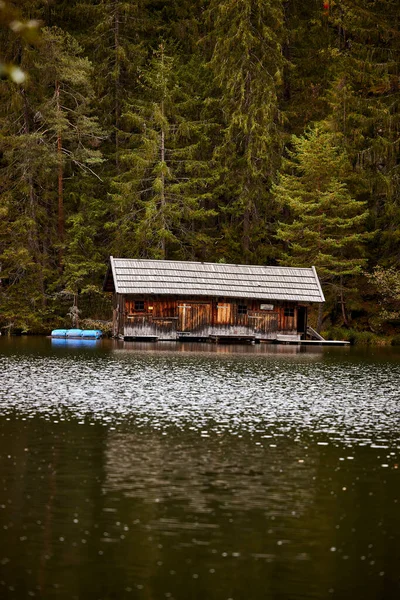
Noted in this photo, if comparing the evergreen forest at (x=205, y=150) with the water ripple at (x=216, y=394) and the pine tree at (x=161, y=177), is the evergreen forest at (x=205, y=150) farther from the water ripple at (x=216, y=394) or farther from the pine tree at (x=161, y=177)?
the water ripple at (x=216, y=394)

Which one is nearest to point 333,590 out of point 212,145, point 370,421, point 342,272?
point 370,421

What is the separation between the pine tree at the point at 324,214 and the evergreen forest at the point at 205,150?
0.45ft

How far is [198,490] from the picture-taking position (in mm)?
14039

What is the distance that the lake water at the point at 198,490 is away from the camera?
9930 mm

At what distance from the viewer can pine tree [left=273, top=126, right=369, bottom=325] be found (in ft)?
189

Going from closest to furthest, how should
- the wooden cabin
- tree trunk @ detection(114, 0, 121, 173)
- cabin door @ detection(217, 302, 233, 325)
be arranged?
the wooden cabin, cabin door @ detection(217, 302, 233, 325), tree trunk @ detection(114, 0, 121, 173)

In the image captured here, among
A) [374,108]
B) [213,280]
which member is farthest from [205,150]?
[213,280]

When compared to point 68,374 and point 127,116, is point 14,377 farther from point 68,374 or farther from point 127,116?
point 127,116

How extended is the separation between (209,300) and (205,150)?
658 inches

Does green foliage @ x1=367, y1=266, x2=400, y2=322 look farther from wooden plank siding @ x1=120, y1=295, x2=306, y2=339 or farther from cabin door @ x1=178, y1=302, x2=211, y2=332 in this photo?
cabin door @ x1=178, y1=302, x2=211, y2=332

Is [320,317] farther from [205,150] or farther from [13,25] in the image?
[13,25]

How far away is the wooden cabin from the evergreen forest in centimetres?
246

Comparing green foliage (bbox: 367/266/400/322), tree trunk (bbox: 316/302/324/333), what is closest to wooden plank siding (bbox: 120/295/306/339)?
tree trunk (bbox: 316/302/324/333)

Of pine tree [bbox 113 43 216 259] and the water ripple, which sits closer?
the water ripple
